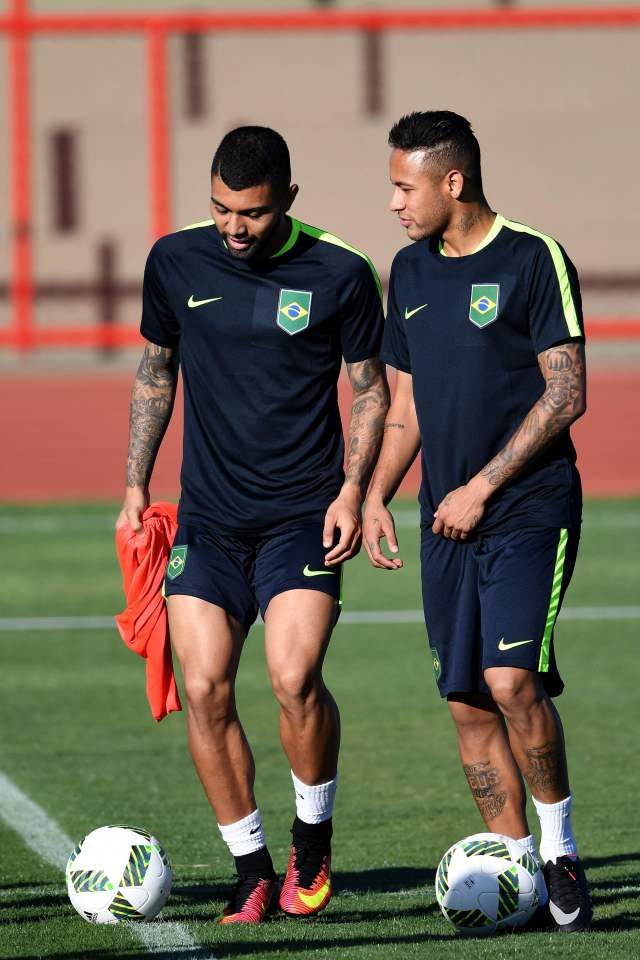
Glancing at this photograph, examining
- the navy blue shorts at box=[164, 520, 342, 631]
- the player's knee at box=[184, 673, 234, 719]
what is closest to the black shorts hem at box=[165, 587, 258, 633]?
the navy blue shorts at box=[164, 520, 342, 631]

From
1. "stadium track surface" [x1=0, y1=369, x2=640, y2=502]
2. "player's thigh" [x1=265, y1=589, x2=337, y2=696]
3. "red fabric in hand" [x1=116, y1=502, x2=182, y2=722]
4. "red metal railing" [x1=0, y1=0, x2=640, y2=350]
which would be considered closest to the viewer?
"player's thigh" [x1=265, y1=589, x2=337, y2=696]

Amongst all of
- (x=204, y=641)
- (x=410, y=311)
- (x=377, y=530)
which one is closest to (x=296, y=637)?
(x=204, y=641)

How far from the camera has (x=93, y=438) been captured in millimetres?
17172

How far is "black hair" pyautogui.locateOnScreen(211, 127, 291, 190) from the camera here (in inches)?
187

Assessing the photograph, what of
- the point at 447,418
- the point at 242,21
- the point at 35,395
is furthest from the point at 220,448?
the point at 242,21

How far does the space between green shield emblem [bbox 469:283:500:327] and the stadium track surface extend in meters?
12.3

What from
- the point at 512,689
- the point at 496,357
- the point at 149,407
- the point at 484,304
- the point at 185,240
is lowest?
the point at 512,689

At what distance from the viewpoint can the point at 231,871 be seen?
5.48m

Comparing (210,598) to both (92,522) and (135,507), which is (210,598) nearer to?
(135,507)

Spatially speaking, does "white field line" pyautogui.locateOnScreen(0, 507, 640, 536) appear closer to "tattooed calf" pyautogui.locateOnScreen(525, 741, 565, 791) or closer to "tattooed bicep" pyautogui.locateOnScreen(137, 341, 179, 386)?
"tattooed bicep" pyautogui.locateOnScreen(137, 341, 179, 386)

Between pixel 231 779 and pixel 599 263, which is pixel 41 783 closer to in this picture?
pixel 231 779

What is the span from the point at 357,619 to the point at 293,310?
6244 mm

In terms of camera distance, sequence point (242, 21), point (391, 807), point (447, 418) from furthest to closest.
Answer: point (242, 21), point (391, 807), point (447, 418)

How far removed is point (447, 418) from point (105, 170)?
18.0m
